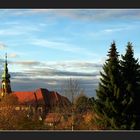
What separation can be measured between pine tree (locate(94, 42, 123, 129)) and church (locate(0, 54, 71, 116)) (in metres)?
2.22

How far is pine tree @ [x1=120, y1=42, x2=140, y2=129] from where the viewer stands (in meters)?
16.3

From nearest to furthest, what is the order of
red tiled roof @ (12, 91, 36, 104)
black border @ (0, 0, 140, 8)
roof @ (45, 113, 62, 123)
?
black border @ (0, 0, 140, 8), roof @ (45, 113, 62, 123), red tiled roof @ (12, 91, 36, 104)

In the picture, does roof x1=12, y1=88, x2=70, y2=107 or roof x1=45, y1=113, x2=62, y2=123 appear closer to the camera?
roof x1=45, y1=113, x2=62, y2=123

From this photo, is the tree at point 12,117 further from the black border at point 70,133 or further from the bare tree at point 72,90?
the black border at point 70,133

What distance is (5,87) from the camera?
1430 centimetres

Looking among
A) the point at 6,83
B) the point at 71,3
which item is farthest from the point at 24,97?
the point at 71,3

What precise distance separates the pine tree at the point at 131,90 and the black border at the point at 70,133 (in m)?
14.1

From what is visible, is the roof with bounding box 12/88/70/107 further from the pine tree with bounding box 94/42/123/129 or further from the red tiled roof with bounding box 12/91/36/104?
the pine tree with bounding box 94/42/123/129

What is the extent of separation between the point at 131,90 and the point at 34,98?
4.01m

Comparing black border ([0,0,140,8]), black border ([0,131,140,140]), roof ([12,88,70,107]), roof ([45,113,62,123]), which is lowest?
roof ([45,113,62,123])

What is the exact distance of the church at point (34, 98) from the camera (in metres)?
14.1

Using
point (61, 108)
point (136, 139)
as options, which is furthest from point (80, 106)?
point (136, 139)

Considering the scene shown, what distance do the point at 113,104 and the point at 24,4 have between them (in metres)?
15.1

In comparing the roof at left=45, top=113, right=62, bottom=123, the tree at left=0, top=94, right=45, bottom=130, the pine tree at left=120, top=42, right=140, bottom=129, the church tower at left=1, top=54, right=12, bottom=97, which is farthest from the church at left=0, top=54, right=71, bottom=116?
the pine tree at left=120, top=42, right=140, bottom=129
